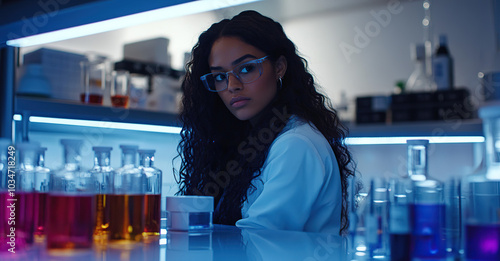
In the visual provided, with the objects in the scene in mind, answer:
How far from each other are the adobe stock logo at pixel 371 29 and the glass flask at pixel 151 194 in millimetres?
3666

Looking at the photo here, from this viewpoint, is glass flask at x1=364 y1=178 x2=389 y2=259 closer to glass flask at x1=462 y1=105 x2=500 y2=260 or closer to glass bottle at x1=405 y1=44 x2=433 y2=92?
glass flask at x1=462 y1=105 x2=500 y2=260

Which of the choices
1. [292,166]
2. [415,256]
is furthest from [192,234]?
[415,256]

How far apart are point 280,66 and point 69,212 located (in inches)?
44.6

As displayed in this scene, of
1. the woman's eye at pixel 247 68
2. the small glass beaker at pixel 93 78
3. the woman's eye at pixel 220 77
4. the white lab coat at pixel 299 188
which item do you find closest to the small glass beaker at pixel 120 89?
the small glass beaker at pixel 93 78

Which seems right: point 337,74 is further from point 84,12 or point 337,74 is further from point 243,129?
point 84,12

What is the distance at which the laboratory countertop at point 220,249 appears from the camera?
75 centimetres

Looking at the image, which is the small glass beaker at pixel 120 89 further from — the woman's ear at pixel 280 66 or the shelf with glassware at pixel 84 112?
the woman's ear at pixel 280 66

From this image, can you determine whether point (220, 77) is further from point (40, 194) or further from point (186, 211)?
point (40, 194)

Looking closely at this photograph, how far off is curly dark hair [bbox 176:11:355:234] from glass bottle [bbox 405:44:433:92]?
1.91 meters

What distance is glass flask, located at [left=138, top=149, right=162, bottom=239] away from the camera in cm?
98

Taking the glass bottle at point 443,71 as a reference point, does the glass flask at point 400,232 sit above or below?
below

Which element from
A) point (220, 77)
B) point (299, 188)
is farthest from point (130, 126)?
point (299, 188)

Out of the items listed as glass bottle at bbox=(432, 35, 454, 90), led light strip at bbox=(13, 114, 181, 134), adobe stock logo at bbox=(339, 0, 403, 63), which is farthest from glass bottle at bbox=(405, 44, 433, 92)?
led light strip at bbox=(13, 114, 181, 134)

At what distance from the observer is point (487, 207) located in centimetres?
60
